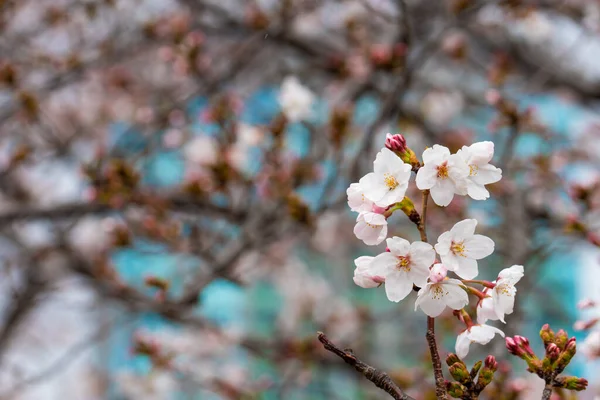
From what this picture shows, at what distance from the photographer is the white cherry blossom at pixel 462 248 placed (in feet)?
3.39

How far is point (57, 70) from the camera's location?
3744 mm

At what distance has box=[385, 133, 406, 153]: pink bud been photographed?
1131mm

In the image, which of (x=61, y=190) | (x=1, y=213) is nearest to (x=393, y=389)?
(x=1, y=213)

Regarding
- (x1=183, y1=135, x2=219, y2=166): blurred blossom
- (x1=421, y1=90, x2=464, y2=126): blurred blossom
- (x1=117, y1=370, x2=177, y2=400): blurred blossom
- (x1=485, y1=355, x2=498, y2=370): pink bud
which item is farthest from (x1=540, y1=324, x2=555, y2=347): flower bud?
(x1=421, y1=90, x2=464, y2=126): blurred blossom

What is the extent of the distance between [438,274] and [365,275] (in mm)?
149

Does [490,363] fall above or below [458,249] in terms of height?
below

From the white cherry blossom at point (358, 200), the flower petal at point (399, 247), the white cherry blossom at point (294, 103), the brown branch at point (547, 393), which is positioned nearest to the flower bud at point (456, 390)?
the brown branch at point (547, 393)

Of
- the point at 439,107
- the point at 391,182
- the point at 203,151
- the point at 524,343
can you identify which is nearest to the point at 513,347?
the point at 524,343

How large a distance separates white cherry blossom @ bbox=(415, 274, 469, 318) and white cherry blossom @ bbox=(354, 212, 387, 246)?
0.12 meters

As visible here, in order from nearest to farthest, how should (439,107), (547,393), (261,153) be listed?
(547,393), (261,153), (439,107)

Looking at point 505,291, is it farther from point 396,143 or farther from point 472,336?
point 396,143

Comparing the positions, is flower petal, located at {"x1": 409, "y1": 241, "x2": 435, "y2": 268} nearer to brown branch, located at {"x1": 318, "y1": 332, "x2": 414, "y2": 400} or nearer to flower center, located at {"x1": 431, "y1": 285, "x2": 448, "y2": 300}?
flower center, located at {"x1": 431, "y1": 285, "x2": 448, "y2": 300}

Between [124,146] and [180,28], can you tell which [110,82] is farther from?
[180,28]

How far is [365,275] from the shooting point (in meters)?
1.12
